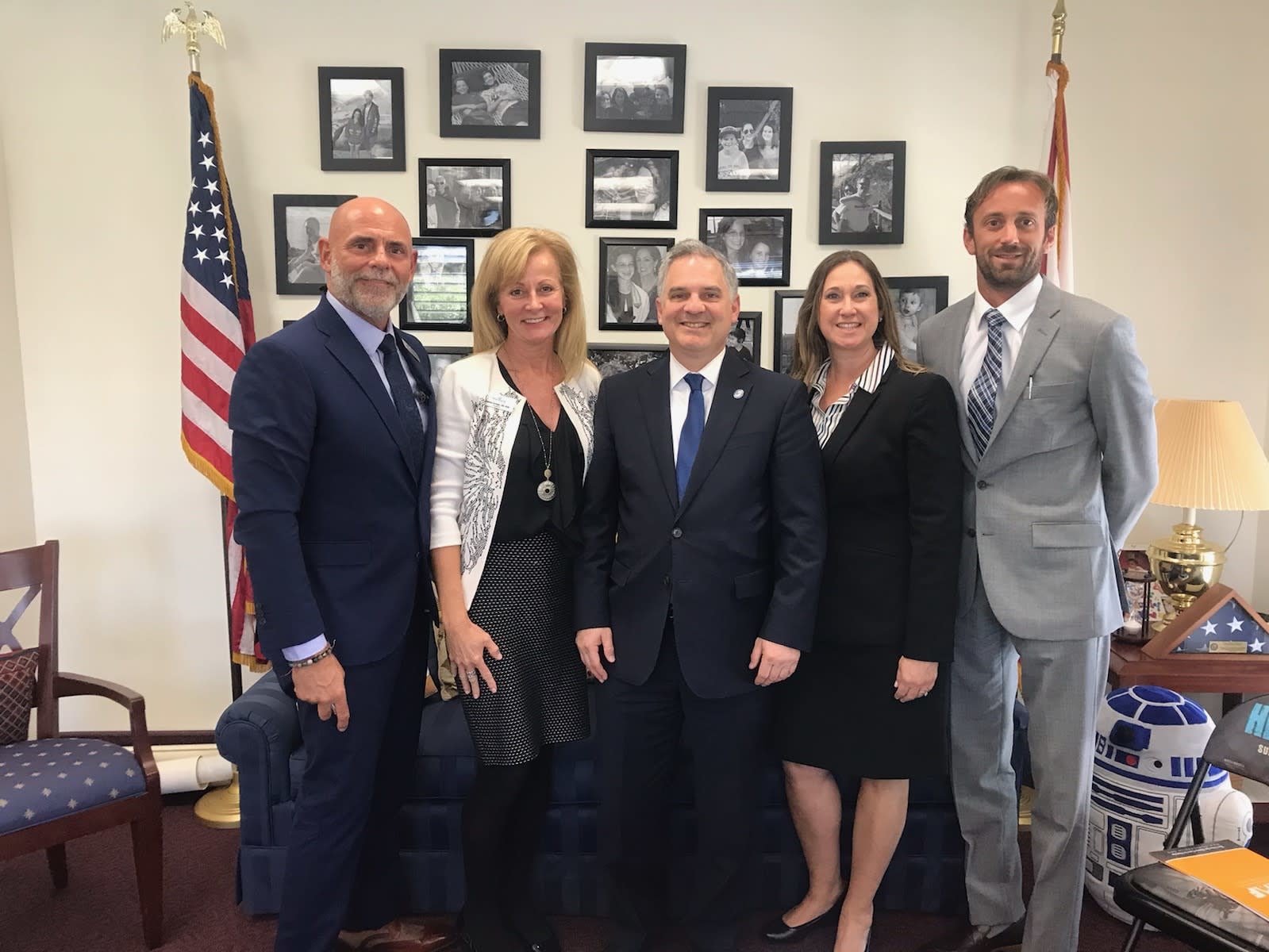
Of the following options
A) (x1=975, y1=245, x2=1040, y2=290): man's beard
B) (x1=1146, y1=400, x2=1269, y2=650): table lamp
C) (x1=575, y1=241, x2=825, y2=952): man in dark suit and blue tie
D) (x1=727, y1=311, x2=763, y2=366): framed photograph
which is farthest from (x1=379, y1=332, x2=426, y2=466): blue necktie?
(x1=1146, y1=400, x2=1269, y2=650): table lamp

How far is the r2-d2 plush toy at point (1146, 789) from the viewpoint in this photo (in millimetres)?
2166

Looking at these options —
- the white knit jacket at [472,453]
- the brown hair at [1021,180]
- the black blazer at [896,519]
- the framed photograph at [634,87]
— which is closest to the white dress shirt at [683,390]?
the white knit jacket at [472,453]

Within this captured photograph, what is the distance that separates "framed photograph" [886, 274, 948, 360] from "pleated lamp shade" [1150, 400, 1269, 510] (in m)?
0.87

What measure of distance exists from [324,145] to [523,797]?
8.14 ft

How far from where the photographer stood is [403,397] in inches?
72.3

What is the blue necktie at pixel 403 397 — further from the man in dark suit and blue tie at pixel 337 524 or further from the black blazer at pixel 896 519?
the black blazer at pixel 896 519

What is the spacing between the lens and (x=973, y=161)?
3.05m

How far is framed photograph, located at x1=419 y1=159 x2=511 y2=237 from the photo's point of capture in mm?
3008

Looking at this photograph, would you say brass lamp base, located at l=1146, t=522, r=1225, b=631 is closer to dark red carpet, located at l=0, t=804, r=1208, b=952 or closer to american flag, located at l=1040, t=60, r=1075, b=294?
american flag, located at l=1040, t=60, r=1075, b=294

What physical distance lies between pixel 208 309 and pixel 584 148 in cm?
152

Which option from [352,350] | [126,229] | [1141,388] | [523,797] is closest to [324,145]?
[126,229]

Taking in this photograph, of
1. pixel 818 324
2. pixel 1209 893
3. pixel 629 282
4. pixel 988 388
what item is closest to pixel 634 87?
pixel 629 282

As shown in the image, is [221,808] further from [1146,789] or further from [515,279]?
[1146,789]

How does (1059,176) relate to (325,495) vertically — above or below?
above
